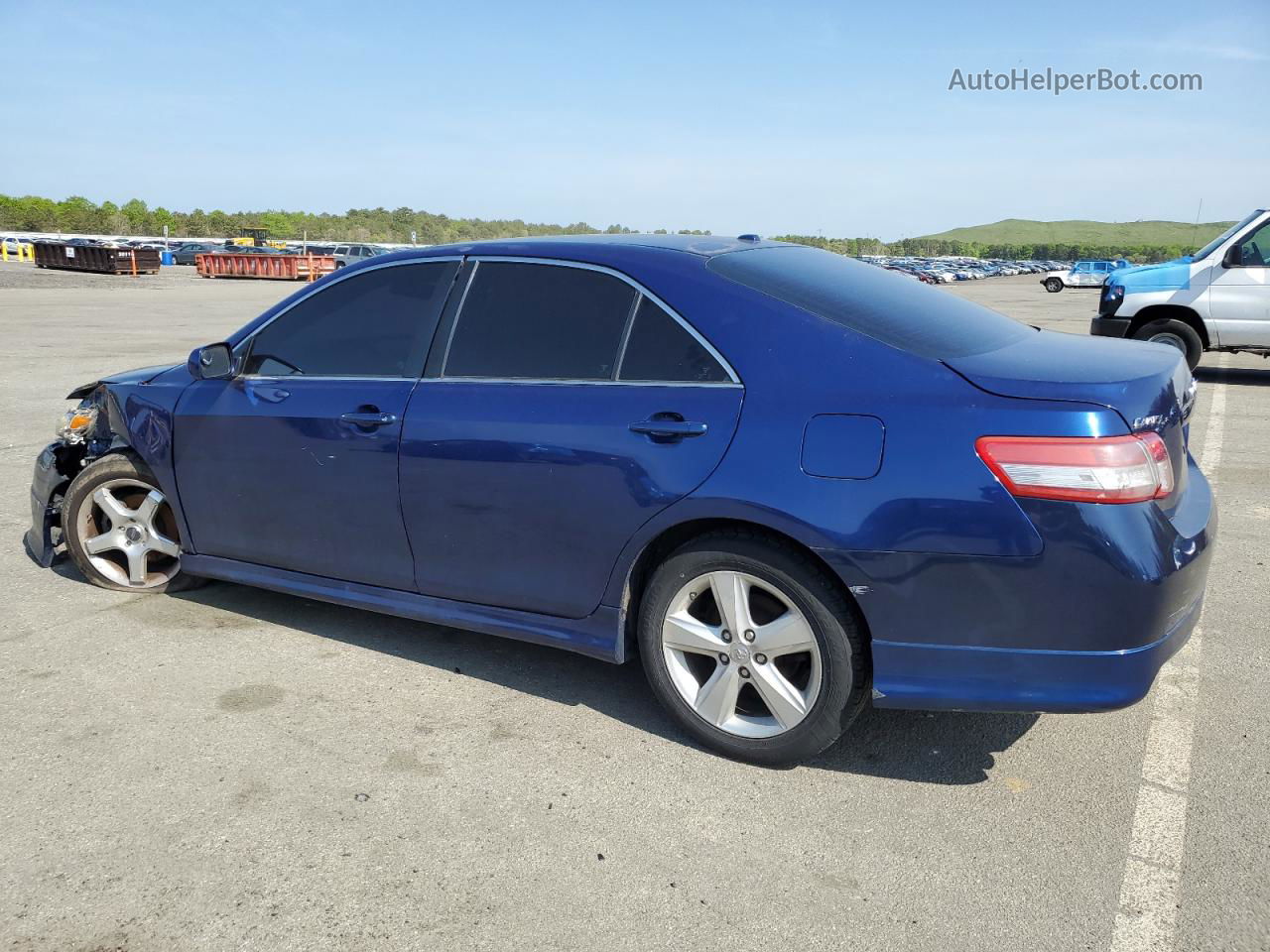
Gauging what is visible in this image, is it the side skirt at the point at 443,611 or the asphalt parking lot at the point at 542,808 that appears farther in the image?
the side skirt at the point at 443,611

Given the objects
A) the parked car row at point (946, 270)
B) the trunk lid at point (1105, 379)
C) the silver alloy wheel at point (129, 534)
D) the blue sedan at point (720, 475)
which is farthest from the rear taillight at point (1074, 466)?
the parked car row at point (946, 270)

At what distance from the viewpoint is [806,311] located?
3221 millimetres

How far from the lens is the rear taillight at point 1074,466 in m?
2.74

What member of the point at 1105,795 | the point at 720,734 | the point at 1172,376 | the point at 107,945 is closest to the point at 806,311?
the point at 1172,376

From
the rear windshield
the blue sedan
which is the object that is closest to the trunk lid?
the blue sedan

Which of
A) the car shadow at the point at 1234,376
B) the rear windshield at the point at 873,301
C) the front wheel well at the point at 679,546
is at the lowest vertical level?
the car shadow at the point at 1234,376

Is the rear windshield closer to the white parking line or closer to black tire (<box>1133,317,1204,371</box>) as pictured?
the white parking line

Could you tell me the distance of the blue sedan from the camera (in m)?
2.82

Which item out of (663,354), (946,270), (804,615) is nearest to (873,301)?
(663,354)

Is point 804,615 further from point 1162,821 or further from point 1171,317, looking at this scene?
point 1171,317

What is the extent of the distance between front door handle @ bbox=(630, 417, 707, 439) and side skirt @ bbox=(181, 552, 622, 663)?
0.62 m

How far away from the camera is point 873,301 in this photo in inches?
137

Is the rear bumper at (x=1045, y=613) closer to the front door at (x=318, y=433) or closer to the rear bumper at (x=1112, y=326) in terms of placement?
the front door at (x=318, y=433)

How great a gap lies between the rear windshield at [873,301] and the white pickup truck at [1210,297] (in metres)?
9.45
